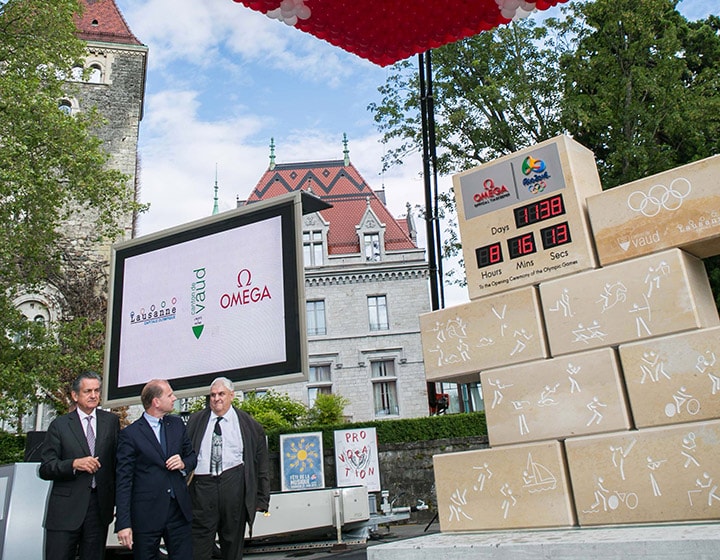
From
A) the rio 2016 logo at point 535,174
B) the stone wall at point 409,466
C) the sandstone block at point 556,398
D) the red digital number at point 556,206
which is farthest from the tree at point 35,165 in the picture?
the red digital number at point 556,206

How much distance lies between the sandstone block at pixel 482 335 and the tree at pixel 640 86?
13710 millimetres

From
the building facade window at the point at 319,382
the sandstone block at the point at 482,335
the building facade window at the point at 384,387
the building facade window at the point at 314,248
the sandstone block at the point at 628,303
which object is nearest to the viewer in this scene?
the sandstone block at the point at 628,303

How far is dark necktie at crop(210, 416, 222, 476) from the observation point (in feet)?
15.5

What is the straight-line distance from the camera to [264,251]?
21.5 feet

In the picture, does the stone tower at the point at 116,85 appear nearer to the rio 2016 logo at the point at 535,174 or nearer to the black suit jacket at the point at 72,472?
the black suit jacket at the point at 72,472

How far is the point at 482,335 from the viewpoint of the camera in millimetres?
3508

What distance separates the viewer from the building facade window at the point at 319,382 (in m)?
29.9

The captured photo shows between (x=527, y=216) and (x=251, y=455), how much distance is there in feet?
9.46

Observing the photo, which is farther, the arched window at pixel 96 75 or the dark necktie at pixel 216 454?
the arched window at pixel 96 75

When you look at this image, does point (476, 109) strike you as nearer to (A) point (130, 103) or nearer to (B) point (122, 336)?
(B) point (122, 336)

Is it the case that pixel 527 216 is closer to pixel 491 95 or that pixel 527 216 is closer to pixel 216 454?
pixel 216 454

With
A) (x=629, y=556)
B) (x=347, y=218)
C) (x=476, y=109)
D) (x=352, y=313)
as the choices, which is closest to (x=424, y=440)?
(x=476, y=109)

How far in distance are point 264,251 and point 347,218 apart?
28759mm

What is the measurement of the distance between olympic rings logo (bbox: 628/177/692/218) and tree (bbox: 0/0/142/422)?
14151mm
